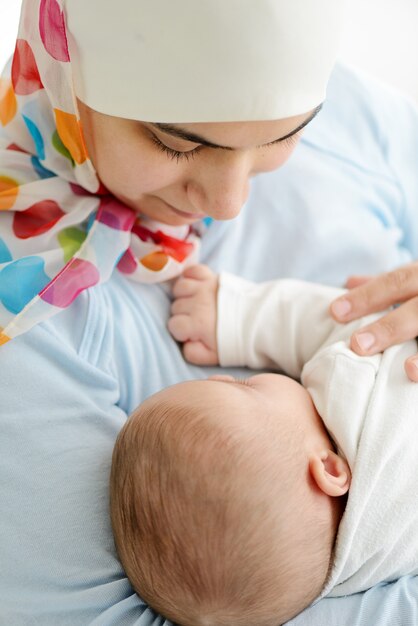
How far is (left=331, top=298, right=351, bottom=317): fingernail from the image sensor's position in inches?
48.4

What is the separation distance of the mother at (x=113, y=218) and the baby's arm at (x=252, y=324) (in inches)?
1.6

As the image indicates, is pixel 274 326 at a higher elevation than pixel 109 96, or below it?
below

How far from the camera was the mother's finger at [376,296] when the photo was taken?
48.5 inches

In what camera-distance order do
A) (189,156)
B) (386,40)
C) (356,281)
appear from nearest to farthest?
1. (189,156)
2. (356,281)
3. (386,40)

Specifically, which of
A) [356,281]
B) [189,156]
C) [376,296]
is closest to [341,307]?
[376,296]

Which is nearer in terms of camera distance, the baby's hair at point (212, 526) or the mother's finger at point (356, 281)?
the baby's hair at point (212, 526)

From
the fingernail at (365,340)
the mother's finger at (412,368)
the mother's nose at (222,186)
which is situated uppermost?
the mother's nose at (222,186)

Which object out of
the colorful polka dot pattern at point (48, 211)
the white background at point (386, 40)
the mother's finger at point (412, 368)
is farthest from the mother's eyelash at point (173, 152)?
the white background at point (386, 40)

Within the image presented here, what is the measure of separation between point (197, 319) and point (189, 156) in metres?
0.35

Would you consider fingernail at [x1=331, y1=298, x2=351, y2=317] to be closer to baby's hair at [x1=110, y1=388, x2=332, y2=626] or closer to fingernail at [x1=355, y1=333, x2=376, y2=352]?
fingernail at [x1=355, y1=333, x2=376, y2=352]

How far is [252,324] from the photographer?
129 centimetres

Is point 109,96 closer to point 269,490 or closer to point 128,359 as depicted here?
point 128,359

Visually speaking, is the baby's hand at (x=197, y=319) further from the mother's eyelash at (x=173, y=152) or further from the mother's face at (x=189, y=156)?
the mother's eyelash at (x=173, y=152)

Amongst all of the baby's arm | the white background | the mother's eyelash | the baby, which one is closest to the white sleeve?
the baby's arm
